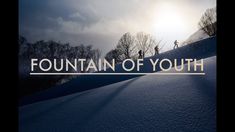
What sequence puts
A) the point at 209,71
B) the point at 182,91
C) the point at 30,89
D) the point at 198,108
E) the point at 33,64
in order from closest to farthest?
the point at 33,64
the point at 198,108
the point at 182,91
the point at 209,71
the point at 30,89

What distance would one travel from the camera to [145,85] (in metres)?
4.16

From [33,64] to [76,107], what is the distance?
4.85ft

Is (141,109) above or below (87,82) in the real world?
below

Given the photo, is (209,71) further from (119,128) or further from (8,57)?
(8,57)

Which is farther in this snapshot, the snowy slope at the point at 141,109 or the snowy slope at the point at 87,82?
the snowy slope at the point at 87,82

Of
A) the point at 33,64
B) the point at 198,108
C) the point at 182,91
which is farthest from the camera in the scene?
the point at 182,91

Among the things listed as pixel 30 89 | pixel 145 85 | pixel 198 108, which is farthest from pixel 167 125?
pixel 30 89

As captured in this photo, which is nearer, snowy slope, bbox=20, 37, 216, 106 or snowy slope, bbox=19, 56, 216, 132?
snowy slope, bbox=19, 56, 216, 132

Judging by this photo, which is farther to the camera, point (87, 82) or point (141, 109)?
point (87, 82)

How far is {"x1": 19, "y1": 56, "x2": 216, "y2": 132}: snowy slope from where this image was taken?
9.03ft

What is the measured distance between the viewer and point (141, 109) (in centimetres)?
322

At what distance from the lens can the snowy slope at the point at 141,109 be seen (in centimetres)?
275
